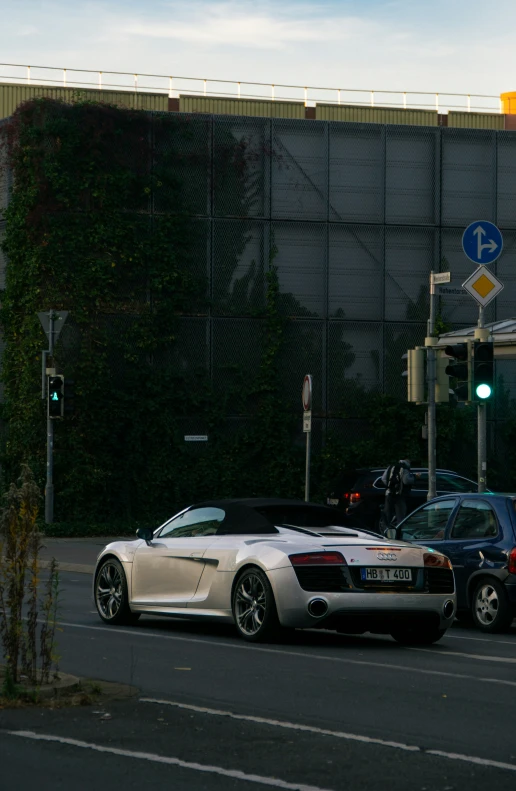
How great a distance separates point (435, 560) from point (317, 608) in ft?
4.48

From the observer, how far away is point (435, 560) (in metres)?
13.1

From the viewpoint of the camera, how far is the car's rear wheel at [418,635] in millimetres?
13307

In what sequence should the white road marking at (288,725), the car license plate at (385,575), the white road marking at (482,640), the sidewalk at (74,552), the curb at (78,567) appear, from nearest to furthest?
the white road marking at (288,725)
the car license plate at (385,575)
the white road marking at (482,640)
the curb at (78,567)
the sidewalk at (74,552)

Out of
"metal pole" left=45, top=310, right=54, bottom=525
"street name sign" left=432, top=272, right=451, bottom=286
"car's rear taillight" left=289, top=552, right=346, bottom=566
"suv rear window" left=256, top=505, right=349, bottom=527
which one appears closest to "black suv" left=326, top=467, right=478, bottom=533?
"metal pole" left=45, top=310, right=54, bottom=525

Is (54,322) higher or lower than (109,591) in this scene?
higher

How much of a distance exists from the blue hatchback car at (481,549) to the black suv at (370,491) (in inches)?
536

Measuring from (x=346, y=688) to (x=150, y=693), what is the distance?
1.39m

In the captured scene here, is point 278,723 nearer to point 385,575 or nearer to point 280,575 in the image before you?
point 280,575

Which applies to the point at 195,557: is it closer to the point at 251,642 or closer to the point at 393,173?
the point at 251,642

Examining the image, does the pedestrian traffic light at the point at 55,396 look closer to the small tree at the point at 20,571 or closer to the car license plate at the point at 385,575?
the car license plate at the point at 385,575

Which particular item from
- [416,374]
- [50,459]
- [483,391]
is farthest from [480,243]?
[50,459]

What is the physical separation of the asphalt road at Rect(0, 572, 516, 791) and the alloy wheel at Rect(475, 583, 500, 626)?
2.20 m

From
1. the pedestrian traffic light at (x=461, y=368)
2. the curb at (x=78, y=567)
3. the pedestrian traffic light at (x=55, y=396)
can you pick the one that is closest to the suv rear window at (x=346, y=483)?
the pedestrian traffic light at (x=55, y=396)

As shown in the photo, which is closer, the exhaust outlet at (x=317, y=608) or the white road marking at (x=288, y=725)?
the white road marking at (x=288, y=725)
